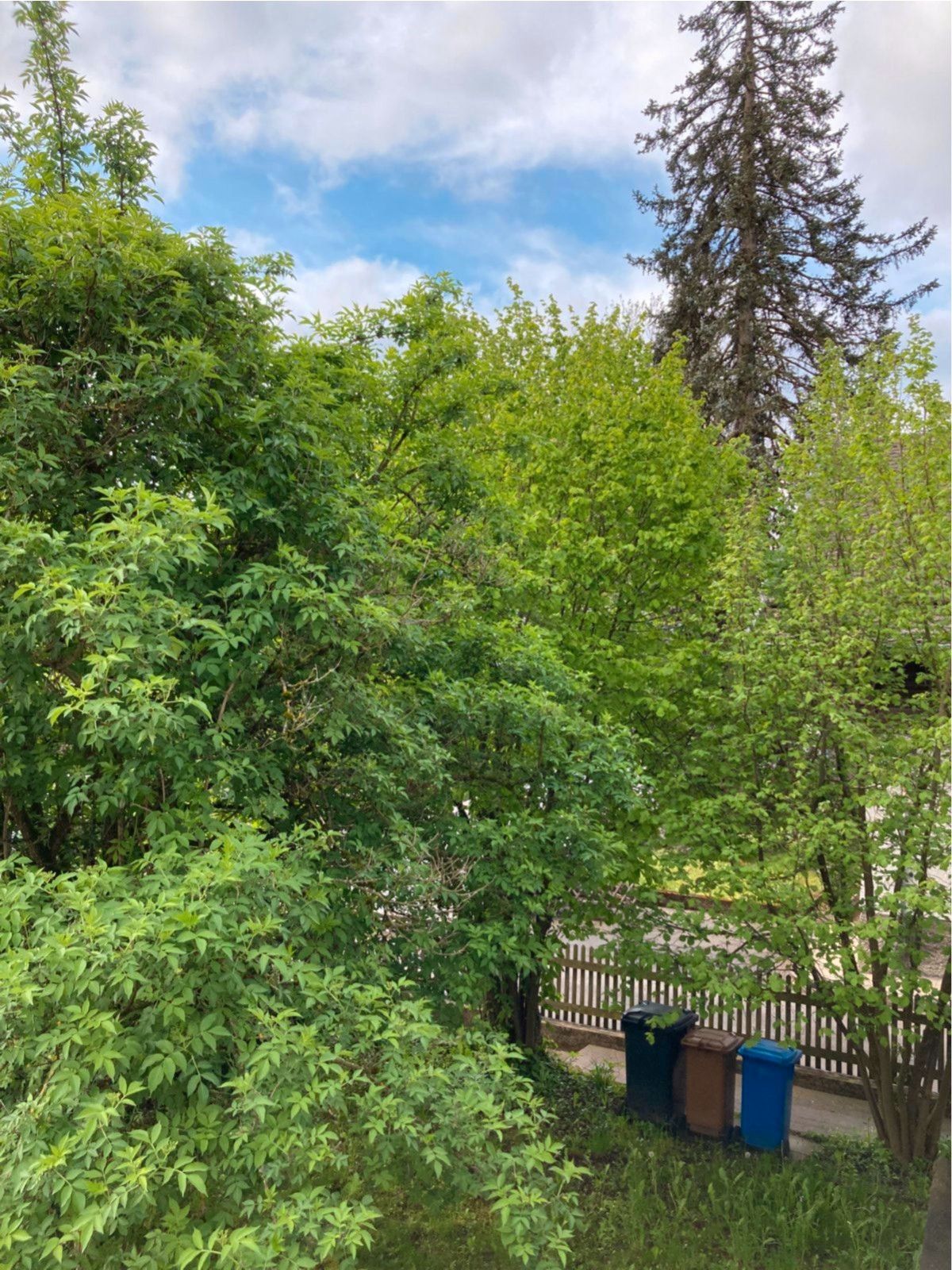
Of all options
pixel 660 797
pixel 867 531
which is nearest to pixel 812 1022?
pixel 660 797

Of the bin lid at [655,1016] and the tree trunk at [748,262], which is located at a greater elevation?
the tree trunk at [748,262]

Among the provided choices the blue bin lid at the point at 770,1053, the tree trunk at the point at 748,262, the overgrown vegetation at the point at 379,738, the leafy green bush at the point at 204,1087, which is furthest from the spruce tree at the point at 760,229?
the leafy green bush at the point at 204,1087

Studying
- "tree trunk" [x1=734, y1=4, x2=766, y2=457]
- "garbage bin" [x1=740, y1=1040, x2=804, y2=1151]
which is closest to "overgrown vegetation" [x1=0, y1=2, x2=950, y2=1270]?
"garbage bin" [x1=740, y1=1040, x2=804, y2=1151]

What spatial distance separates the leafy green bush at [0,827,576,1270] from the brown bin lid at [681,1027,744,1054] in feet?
13.4

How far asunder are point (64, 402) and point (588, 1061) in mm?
7758

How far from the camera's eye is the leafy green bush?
2219mm

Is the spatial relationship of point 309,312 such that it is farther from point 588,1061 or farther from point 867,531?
point 588,1061

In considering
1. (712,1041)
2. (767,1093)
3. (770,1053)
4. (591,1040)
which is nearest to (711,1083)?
(712,1041)

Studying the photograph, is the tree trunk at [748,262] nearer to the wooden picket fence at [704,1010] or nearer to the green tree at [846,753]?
the green tree at [846,753]

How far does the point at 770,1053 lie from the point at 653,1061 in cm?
96

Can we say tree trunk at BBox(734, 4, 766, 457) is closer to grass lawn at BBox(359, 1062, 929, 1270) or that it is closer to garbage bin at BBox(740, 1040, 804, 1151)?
garbage bin at BBox(740, 1040, 804, 1151)

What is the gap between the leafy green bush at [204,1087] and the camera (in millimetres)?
2219

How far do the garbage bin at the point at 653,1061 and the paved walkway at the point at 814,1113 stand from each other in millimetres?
734

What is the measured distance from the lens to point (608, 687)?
6.73 m
